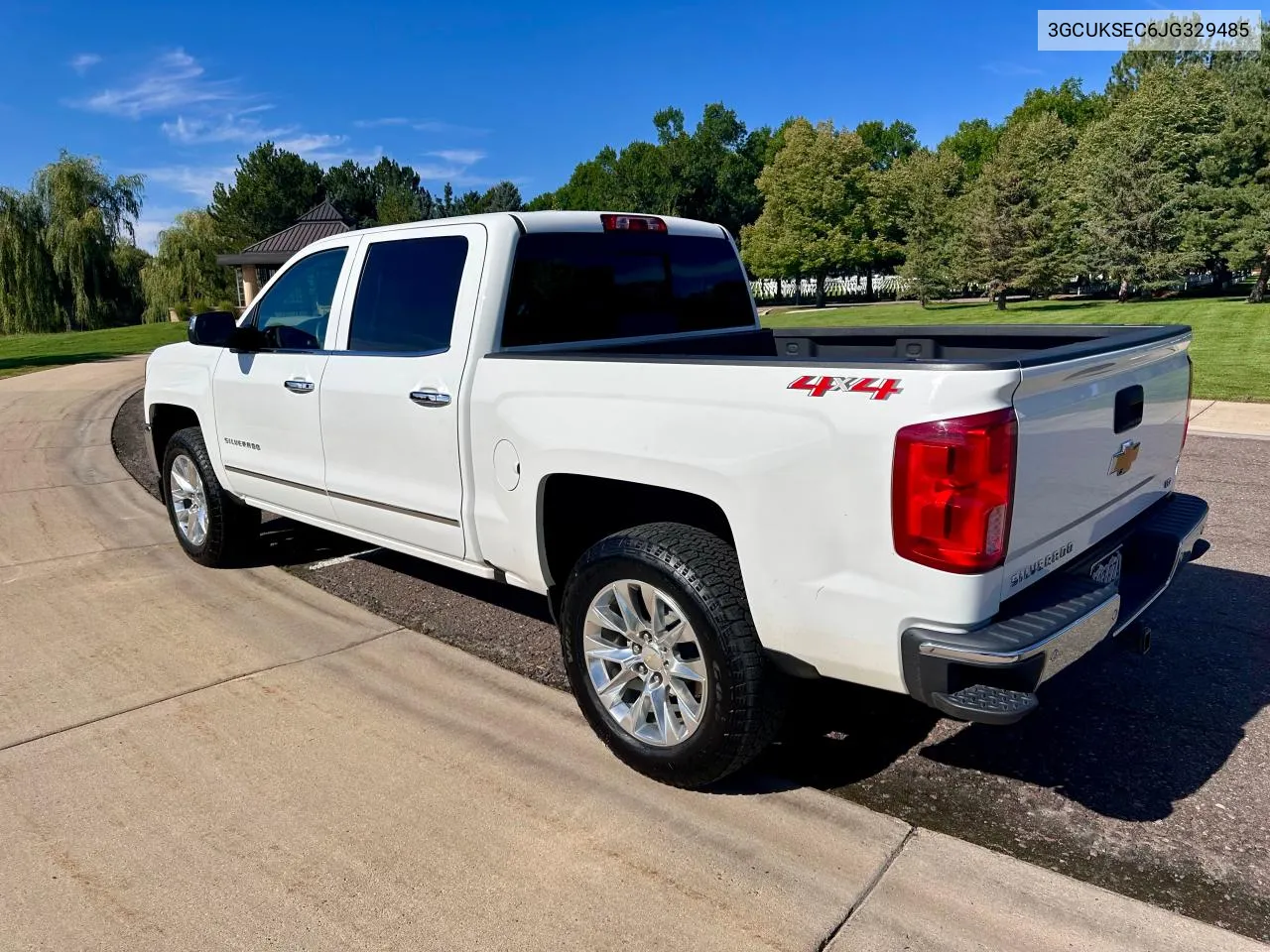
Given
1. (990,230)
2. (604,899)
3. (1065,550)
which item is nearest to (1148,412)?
(1065,550)

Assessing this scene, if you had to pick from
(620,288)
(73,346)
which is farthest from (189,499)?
(73,346)

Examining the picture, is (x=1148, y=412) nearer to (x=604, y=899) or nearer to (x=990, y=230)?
(x=604, y=899)

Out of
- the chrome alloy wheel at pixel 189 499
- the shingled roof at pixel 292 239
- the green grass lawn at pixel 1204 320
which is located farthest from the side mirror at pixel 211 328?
the shingled roof at pixel 292 239

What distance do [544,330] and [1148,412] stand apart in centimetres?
238

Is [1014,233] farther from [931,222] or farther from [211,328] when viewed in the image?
[211,328]

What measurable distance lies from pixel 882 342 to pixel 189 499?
441 cm

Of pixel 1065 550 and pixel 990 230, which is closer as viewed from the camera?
pixel 1065 550

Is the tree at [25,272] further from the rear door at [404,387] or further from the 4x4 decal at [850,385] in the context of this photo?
the 4x4 decal at [850,385]

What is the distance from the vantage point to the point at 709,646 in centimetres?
292

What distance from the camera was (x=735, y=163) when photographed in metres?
68.1

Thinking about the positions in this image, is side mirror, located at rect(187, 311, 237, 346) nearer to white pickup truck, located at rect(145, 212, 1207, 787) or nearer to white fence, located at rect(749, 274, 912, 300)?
white pickup truck, located at rect(145, 212, 1207, 787)

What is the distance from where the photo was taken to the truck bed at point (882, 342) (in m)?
3.61

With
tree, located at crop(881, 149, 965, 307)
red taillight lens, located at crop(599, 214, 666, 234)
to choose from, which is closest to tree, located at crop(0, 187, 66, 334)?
tree, located at crop(881, 149, 965, 307)

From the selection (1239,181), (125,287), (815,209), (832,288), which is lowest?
(832,288)
